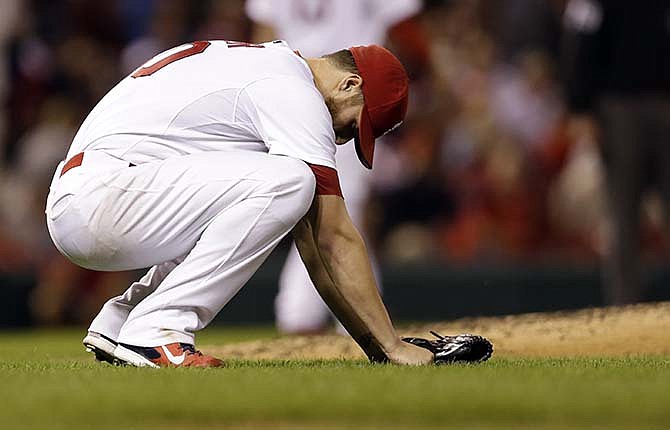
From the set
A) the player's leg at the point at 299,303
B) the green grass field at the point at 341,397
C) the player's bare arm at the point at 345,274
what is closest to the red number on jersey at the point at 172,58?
the player's bare arm at the point at 345,274

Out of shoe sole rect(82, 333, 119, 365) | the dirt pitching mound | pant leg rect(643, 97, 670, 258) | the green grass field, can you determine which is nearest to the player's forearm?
the green grass field

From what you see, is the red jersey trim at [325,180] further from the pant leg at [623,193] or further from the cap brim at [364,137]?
the pant leg at [623,193]

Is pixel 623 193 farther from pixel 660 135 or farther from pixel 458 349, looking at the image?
pixel 458 349

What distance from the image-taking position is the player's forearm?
5.21 m

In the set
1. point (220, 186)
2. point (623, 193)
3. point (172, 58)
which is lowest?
point (623, 193)

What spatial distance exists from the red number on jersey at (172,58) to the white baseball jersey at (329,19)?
12.1 feet

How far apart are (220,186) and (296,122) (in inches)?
14.4

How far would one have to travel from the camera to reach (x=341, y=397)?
430 centimetres

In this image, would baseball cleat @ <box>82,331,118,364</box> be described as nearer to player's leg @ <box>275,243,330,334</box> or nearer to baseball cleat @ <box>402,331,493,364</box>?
baseball cleat @ <box>402,331,493,364</box>

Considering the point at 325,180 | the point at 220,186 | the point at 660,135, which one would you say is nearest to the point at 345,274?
the point at 325,180

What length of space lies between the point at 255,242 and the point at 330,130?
0.48 metres

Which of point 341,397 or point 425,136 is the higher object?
point 341,397

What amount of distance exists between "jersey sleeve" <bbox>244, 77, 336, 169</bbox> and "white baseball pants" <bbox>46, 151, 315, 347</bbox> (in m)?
0.06

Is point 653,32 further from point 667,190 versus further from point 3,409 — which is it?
point 3,409
